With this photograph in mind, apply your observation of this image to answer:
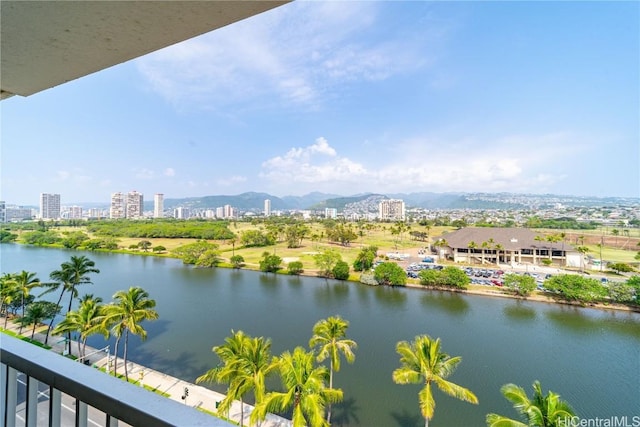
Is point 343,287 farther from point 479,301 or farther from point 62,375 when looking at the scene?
point 62,375

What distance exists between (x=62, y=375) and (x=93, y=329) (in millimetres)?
8780

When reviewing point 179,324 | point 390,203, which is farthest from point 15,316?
point 390,203

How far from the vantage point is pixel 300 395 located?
14.7 ft

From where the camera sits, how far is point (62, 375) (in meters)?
0.60

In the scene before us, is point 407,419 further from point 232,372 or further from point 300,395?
point 232,372

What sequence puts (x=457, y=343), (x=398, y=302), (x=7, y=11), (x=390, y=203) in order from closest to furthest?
(x=7, y=11) < (x=457, y=343) < (x=398, y=302) < (x=390, y=203)

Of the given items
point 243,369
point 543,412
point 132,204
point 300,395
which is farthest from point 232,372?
point 132,204

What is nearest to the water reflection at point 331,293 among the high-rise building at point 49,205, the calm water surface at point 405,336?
the calm water surface at point 405,336

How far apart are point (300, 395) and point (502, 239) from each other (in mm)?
24263

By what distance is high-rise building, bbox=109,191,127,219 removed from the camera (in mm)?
69312

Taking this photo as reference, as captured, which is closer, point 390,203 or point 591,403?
point 591,403

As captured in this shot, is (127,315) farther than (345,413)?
Yes

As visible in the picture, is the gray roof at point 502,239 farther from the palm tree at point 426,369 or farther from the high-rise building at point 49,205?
the high-rise building at point 49,205

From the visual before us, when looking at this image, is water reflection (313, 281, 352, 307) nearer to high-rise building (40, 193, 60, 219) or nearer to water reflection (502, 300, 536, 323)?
water reflection (502, 300, 536, 323)
